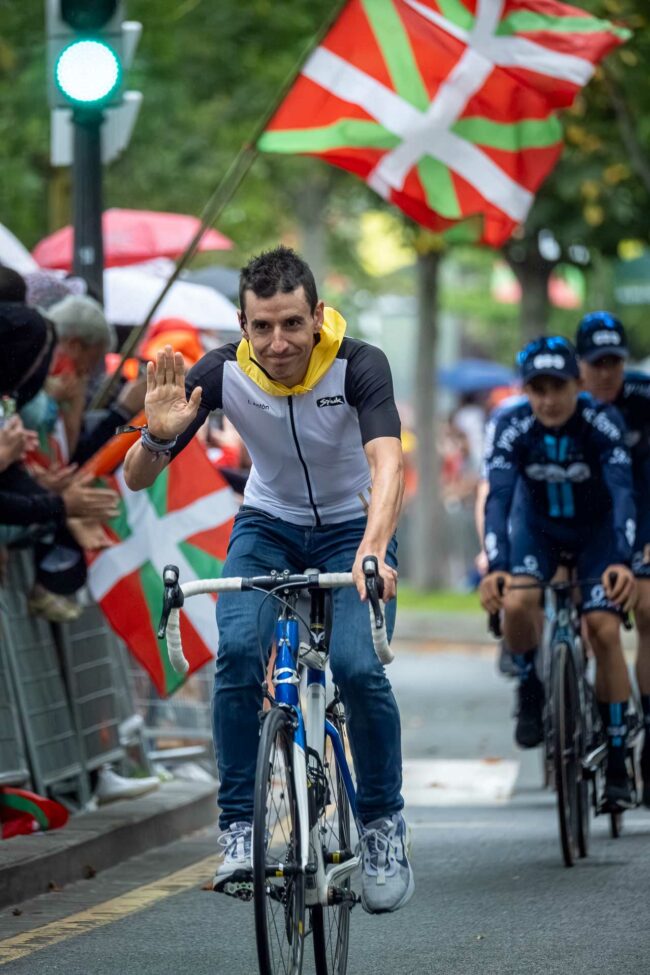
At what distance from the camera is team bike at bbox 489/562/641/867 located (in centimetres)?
789

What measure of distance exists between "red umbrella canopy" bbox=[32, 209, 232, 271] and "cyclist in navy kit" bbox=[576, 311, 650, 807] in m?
4.82

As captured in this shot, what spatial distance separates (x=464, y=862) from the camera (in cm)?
806

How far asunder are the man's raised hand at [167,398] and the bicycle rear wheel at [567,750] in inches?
110

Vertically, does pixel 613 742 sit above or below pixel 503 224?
below

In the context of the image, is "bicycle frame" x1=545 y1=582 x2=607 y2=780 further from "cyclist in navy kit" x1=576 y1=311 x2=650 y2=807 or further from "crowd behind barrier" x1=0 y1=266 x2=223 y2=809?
"crowd behind barrier" x1=0 y1=266 x2=223 y2=809

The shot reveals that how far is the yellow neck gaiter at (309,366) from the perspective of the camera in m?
5.79

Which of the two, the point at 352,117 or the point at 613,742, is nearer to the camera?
the point at 613,742

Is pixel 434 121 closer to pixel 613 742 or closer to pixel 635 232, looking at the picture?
pixel 613 742

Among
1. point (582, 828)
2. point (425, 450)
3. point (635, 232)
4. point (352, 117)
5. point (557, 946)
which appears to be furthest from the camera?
point (425, 450)


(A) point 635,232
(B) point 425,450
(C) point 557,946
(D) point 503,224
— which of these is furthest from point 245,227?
(C) point 557,946

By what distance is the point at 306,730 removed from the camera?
564 centimetres

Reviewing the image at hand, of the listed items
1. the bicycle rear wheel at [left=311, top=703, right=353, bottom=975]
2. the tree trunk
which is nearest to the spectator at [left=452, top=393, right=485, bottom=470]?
the tree trunk

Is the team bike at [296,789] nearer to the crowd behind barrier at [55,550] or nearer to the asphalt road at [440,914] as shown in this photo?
the asphalt road at [440,914]

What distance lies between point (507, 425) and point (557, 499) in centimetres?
37
